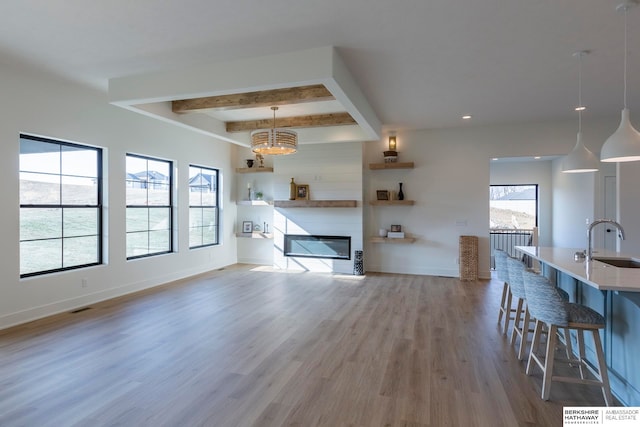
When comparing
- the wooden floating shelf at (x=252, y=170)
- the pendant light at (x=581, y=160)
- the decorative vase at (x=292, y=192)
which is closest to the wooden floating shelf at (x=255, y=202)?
the decorative vase at (x=292, y=192)

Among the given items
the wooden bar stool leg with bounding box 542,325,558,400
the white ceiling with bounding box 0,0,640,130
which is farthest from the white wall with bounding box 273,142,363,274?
the wooden bar stool leg with bounding box 542,325,558,400

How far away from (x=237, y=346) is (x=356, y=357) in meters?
1.14

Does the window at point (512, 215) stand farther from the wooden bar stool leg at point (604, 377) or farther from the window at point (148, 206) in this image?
the window at point (148, 206)

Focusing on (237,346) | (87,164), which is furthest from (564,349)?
(87,164)

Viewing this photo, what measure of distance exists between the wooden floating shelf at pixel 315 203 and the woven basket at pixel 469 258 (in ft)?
7.17

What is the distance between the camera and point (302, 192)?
7.50 m

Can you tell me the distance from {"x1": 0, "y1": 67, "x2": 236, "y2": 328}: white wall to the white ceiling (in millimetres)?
462

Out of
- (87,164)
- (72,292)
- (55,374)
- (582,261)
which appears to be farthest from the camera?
(87,164)

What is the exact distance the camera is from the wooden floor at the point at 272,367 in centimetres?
231

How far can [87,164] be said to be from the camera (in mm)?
4980

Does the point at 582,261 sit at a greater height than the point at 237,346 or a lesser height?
greater

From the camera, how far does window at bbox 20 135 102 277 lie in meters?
4.25

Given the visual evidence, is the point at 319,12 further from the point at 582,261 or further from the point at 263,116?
the point at 263,116

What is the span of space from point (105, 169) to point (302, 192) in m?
3.61
